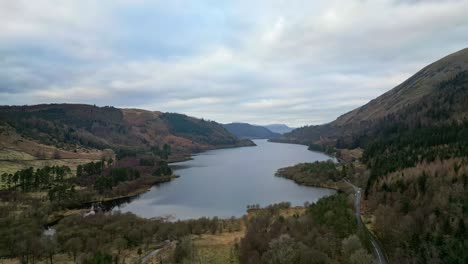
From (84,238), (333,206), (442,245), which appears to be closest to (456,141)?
(333,206)

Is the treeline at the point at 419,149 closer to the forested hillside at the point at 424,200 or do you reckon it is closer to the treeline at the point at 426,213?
the forested hillside at the point at 424,200

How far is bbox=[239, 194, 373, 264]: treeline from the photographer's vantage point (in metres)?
43.4

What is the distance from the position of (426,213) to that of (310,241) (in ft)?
75.2

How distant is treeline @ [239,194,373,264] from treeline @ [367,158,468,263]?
5653 millimetres

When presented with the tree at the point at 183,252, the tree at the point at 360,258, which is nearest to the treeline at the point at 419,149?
the tree at the point at 360,258

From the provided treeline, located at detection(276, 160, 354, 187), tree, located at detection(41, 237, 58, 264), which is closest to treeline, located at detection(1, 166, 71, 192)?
tree, located at detection(41, 237, 58, 264)

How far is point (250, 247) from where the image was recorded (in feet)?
172

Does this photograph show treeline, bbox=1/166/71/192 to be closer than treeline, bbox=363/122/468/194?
No

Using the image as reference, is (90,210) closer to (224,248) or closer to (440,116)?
(224,248)

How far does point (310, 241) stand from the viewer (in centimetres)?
4956

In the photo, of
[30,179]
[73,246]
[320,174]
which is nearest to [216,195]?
[320,174]

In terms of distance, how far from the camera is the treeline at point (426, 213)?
45.5 meters

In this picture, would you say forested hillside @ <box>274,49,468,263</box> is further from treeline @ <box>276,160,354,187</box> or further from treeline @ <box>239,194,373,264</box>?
treeline @ <box>276,160,354,187</box>

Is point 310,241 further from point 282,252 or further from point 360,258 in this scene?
point 360,258
